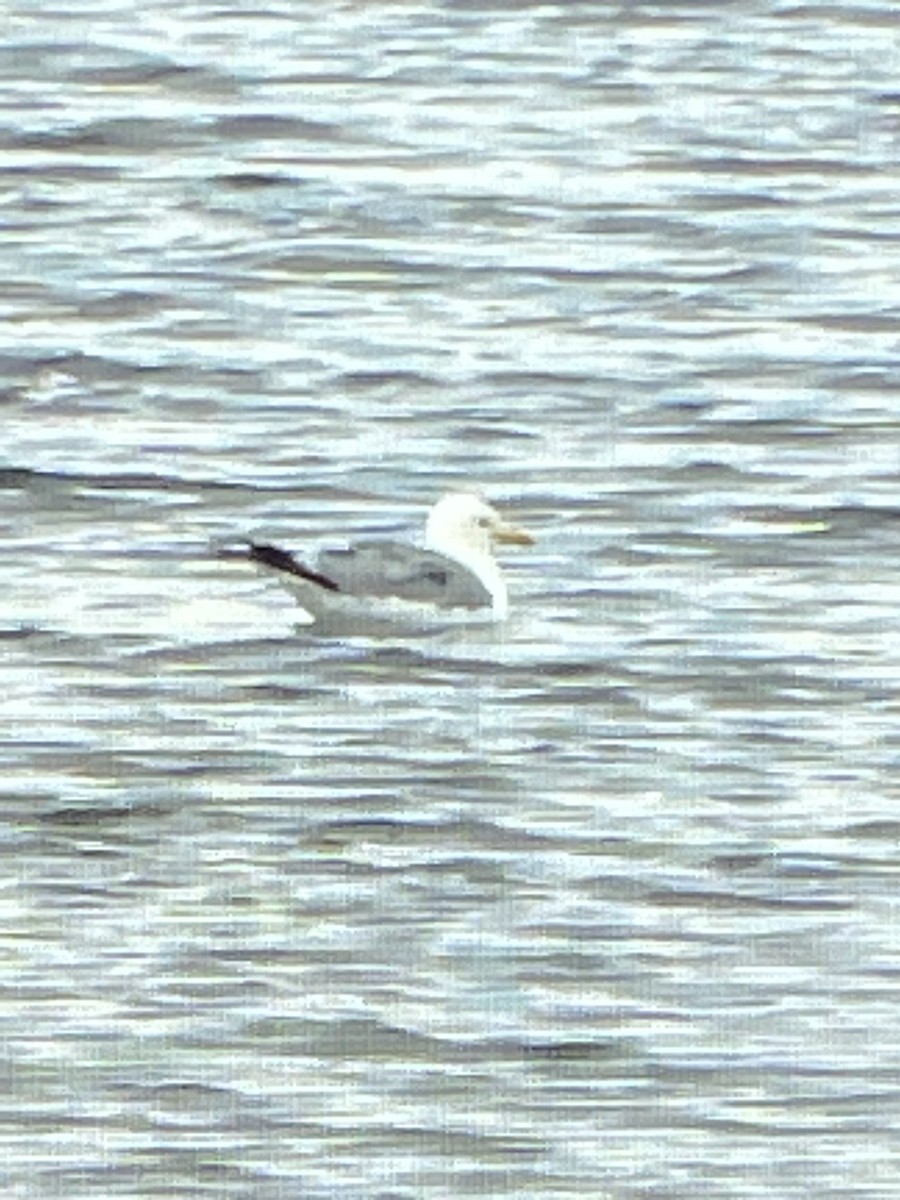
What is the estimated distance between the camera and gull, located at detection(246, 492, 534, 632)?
15703 millimetres

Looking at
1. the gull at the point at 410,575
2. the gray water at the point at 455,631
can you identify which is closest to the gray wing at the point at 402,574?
the gull at the point at 410,575

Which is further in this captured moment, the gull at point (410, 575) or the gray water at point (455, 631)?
the gull at point (410, 575)

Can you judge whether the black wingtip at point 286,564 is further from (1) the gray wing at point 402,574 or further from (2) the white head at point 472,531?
(2) the white head at point 472,531

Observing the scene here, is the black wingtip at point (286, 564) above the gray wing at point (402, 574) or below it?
below

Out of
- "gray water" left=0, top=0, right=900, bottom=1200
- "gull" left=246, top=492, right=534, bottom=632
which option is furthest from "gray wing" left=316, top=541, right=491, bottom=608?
"gray water" left=0, top=0, right=900, bottom=1200

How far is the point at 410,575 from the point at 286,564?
709 mm

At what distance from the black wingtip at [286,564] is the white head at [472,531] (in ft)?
1.34

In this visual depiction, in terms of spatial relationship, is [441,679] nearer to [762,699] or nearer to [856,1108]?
[762,699]

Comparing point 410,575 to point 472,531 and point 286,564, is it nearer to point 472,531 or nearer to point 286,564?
point 472,531

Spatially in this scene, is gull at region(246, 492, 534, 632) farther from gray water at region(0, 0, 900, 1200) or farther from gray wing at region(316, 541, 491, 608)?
gray water at region(0, 0, 900, 1200)

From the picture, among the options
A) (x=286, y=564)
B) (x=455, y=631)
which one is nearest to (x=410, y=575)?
(x=455, y=631)

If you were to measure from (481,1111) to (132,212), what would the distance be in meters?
11.9

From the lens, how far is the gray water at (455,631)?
10.7 meters

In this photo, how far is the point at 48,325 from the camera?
19.7m
